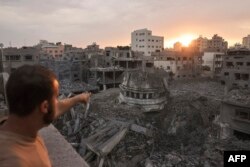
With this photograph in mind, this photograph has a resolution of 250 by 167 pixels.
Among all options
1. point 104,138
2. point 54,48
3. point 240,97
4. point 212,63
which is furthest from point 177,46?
point 104,138

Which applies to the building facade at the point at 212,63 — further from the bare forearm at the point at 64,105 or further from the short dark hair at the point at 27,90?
the short dark hair at the point at 27,90

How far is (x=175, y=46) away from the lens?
302ft

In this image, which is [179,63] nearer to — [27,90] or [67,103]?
[67,103]

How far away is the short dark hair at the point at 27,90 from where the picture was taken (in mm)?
1476

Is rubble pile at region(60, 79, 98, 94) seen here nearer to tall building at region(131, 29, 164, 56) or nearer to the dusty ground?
the dusty ground

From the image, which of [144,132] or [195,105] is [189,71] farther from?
[144,132]

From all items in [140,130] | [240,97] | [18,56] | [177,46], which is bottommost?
[140,130]

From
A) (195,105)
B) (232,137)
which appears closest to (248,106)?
(232,137)

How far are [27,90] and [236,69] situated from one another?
43.2 meters

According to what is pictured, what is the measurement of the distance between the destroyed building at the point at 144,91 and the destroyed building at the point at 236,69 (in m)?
11.8

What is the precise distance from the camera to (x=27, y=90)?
1.47m

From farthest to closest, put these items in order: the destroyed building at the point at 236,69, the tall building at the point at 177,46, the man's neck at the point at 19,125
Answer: the tall building at the point at 177,46 → the destroyed building at the point at 236,69 → the man's neck at the point at 19,125

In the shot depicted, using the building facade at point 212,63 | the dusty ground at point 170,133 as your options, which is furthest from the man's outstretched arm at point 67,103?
the building facade at point 212,63

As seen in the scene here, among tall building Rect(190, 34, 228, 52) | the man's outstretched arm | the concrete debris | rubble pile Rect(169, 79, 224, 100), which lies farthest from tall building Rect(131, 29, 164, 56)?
the man's outstretched arm
